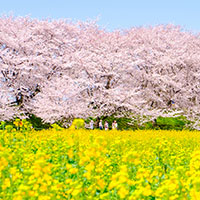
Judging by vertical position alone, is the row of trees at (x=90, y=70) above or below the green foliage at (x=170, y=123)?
above

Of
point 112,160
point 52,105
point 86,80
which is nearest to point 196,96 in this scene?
point 86,80

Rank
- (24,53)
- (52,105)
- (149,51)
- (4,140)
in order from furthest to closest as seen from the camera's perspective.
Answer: (149,51) → (24,53) → (52,105) → (4,140)

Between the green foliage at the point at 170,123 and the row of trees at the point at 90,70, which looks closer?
the row of trees at the point at 90,70

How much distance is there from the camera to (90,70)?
2359 centimetres

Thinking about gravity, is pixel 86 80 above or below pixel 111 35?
below

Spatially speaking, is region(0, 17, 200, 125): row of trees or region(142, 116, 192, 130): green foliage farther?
region(142, 116, 192, 130): green foliage

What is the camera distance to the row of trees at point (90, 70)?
2272 cm

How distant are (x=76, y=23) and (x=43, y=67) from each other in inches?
235

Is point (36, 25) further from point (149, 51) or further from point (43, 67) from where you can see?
point (149, 51)

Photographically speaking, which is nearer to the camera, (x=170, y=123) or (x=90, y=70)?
(x=90, y=70)

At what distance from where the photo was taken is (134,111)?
24.2 meters

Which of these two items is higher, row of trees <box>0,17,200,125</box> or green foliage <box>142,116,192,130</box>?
row of trees <box>0,17,200,125</box>

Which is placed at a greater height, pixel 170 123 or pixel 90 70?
pixel 90 70

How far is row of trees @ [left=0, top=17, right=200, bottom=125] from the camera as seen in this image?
22719 millimetres
